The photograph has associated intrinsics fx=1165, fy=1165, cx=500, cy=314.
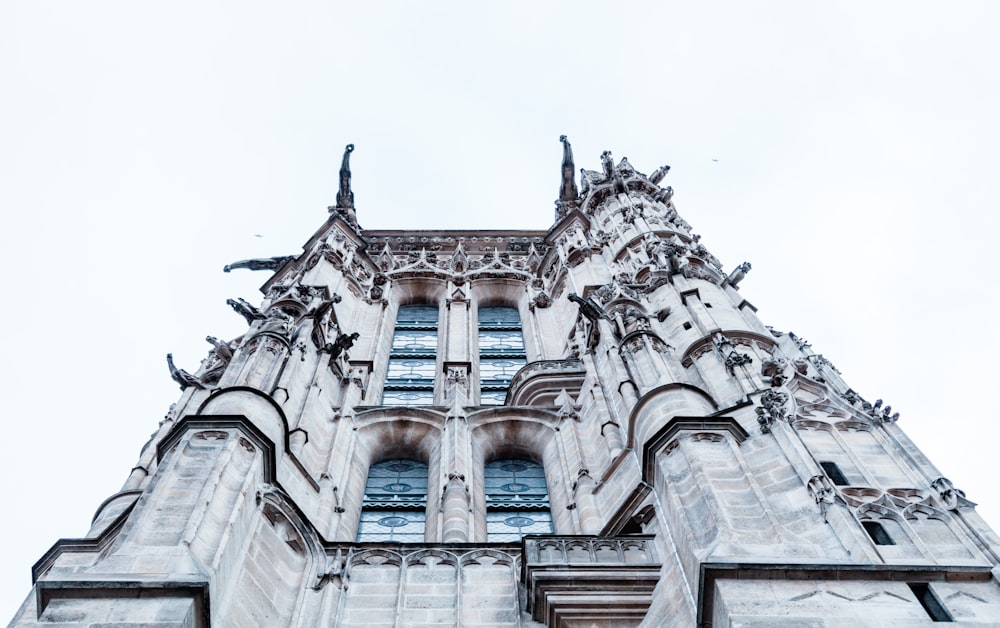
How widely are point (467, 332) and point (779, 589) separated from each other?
16.9m

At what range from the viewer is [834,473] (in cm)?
1483

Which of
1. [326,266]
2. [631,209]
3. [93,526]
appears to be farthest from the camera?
[631,209]

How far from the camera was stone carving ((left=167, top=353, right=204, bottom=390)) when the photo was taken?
769 inches

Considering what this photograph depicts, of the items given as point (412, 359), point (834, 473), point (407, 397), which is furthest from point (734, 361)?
point (412, 359)

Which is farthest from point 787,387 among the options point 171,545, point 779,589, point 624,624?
point 171,545

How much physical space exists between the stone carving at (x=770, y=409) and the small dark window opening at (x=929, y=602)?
3.70m

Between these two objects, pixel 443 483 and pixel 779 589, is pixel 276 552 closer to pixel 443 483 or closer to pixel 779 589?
pixel 443 483

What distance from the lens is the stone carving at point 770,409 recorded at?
15164 millimetres

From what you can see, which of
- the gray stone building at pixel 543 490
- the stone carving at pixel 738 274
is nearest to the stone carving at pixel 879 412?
the gray stone building at pixel 543 490

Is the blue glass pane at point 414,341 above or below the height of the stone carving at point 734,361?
above

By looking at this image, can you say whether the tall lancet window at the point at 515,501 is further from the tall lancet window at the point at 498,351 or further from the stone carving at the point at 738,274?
the stone carving at the point at 738,274

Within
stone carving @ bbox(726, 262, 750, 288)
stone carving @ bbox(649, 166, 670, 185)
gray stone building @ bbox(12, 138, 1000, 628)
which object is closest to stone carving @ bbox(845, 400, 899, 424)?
gray stone building @ bbox(12, 138, 1000, 628)

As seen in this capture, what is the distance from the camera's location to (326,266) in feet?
95.9

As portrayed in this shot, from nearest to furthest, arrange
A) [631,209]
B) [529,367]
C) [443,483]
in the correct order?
[443,483] → [529,367] → [631,209]
